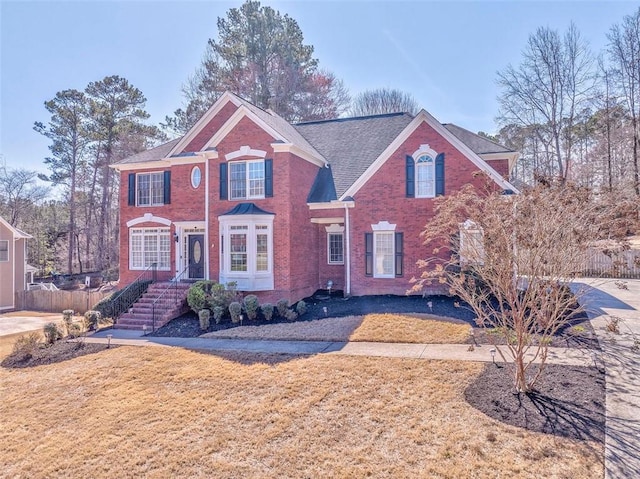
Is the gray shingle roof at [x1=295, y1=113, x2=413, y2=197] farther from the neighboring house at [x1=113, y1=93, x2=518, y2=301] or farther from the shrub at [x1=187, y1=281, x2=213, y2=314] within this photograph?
the shrub at [x1=187, y1=281, x2=213, y2=314]

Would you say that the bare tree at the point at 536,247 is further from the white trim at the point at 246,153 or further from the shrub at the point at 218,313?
the white trim at the point at 246,153

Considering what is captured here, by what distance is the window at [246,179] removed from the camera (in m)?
15.5

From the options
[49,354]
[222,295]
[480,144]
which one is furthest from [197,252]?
[480,144]

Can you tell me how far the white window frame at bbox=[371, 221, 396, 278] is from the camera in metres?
15.3

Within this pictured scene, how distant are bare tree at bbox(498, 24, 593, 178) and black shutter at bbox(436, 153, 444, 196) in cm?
1547

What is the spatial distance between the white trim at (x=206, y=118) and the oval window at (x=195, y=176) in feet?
3.97

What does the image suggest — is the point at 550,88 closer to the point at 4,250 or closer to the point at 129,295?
the point at 129,295

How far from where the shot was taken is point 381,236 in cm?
1551

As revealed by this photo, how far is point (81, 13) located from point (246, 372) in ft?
37.0

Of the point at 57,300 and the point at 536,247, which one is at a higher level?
the point at 536,247

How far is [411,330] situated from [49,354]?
1012 cm

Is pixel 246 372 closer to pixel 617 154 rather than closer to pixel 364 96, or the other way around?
pixel 617 154

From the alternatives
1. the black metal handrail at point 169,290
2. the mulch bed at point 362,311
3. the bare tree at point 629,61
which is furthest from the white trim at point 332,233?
the bare tree at point 629,61

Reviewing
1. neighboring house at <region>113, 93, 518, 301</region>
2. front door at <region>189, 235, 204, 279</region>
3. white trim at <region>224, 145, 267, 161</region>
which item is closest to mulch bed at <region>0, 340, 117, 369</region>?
neighboring house at <region>113, 93, 518, 301</region>
